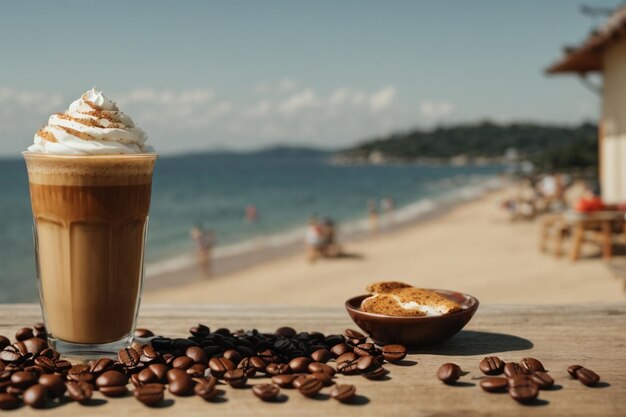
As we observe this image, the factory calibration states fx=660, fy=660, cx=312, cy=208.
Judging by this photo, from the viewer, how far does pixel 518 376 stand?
150cm

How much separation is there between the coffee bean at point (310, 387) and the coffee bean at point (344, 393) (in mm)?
35

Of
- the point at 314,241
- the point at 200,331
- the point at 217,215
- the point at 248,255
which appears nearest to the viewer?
the point at 200,331

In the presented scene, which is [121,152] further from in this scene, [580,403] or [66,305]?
[580,403]

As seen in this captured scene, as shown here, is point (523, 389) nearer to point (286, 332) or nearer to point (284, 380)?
point (284, 380)

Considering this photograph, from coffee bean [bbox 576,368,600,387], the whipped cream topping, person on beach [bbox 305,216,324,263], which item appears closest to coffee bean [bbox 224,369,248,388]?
the whipped cream topping

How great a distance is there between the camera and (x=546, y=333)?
6.67 ft

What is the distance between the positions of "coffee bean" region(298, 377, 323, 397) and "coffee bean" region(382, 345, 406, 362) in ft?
0.89

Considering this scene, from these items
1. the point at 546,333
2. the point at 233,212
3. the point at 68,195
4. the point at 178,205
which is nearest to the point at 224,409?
the point at 68,195

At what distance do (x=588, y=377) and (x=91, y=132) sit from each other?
1.40 metres

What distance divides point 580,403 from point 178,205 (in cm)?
5416

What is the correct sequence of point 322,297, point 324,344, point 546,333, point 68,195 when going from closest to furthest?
point 68,195 → point 324,344 → point 546,333 → point 322,297

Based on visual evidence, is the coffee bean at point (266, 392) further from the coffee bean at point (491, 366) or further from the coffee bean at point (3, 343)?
the coffee bean at point (3, 343)

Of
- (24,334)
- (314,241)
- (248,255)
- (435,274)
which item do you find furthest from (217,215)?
(24,334)

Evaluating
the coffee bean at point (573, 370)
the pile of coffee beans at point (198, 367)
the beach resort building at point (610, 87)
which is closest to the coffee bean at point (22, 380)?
the pile of coffee beans at point (198, 367)
